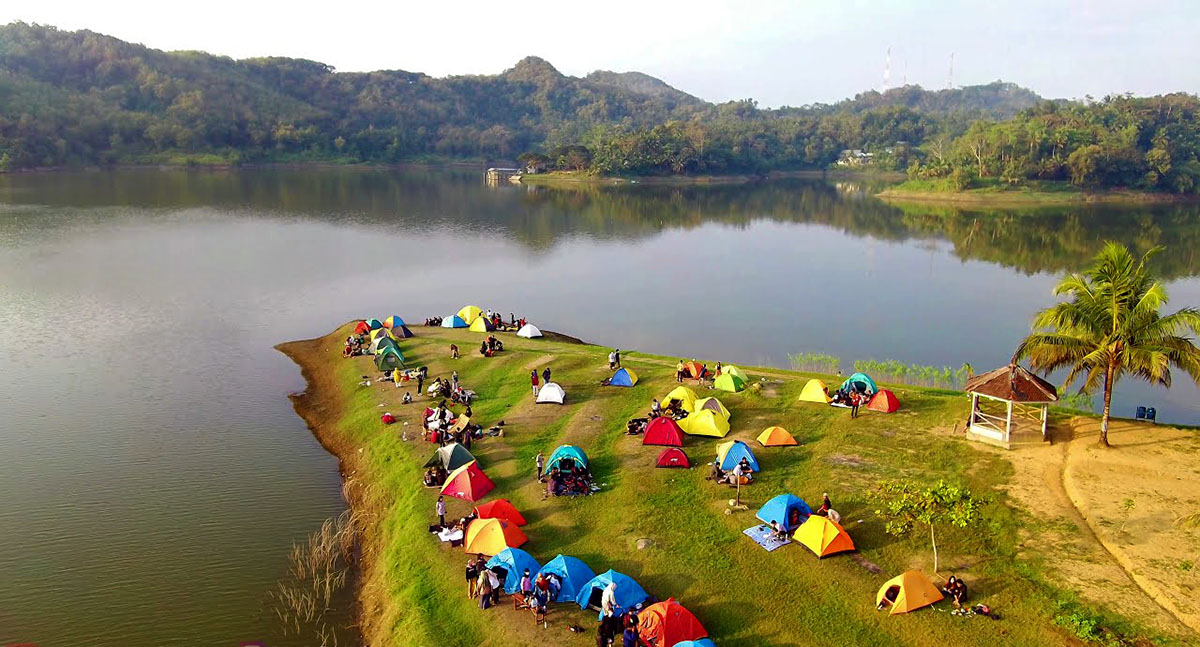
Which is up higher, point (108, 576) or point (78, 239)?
Answer: point (78, 239)

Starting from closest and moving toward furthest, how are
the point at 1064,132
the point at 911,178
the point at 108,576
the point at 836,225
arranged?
the point at 108,576 < the point at 836,225 < the point at 1064,132 < the point at 911,178

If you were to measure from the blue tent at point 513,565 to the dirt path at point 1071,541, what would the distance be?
Answer: 583 inches

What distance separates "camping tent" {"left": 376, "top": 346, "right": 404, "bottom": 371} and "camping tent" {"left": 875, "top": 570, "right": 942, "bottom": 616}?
31.7m

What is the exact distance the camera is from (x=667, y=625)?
20.4 metres

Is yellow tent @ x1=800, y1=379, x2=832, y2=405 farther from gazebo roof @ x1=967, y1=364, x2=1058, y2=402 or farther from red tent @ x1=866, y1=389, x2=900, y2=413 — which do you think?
gazebo roof @ x1=967, y1=364, x2=1058, y2=402

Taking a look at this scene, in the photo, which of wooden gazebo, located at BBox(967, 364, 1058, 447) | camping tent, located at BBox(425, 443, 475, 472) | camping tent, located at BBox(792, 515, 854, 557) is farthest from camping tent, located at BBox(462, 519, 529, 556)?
wooden gazebo, located at BBox(967, 364, 1058, 447)

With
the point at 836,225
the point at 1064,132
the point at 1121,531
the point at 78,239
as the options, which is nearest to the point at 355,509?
the point at 1121,531

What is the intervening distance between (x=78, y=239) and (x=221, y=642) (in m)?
89.6

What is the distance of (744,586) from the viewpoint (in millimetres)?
22734

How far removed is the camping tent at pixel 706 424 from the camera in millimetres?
33031

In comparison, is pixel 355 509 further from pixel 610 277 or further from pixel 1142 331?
pixel 610 277

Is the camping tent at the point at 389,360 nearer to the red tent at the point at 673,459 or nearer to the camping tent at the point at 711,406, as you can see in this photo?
the camping tent at the point at 711,406

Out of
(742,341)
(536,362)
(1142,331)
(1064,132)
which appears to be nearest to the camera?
(1142,331)

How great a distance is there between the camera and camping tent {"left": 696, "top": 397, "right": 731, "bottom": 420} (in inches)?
1335
